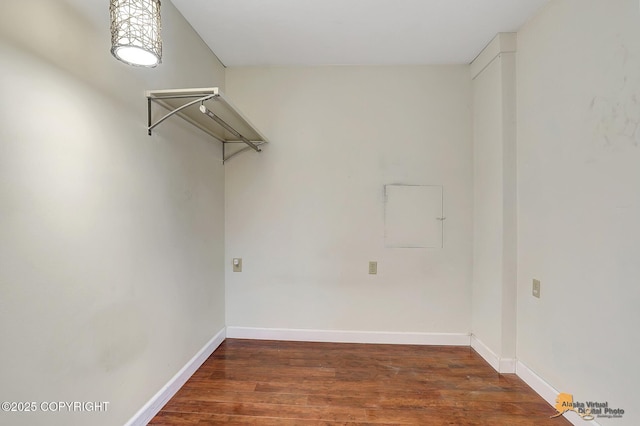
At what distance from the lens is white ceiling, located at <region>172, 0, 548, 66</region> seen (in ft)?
5.75

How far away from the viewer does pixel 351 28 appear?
196 centimetres

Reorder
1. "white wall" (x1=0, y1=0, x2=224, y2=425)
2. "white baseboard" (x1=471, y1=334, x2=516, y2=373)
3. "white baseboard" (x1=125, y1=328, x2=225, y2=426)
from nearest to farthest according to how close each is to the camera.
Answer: "white wall" (x1=0, y1=0, x2=224, y2=425), "white baseboard" (x1=125, y1=328, x2=225, y2=426), "white baseboard" (x1=471, y1=334, x2=516, y2=373)

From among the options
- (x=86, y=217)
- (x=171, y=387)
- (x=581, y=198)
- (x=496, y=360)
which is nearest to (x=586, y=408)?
(x=496, y=360)

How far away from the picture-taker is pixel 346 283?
98.4 inches

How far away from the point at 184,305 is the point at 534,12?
304 cm

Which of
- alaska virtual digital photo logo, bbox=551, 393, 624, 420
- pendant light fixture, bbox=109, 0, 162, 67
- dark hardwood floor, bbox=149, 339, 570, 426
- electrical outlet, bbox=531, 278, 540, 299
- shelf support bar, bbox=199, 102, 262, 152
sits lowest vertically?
dark hardwood floor, bbox=149, 339, 570, 426

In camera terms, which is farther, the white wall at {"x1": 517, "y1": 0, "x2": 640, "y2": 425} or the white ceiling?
the white ceiling

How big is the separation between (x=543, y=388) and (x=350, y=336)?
1.36 meters

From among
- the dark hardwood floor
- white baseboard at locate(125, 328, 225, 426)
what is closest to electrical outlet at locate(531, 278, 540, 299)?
the dark hardwood floor

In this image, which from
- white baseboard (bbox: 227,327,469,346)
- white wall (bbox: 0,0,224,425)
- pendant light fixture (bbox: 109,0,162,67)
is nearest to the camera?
white wall (bbox: 0,0,224,425)

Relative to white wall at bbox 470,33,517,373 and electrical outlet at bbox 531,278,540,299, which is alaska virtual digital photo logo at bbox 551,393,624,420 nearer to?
white wall at bbox 470,33,517,373

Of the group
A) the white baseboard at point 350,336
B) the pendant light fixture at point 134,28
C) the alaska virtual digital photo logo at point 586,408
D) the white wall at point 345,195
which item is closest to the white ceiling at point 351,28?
the white wall at point 345,195

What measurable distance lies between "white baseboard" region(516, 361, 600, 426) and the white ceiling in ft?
7.82

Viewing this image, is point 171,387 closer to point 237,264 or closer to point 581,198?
point 237,264
